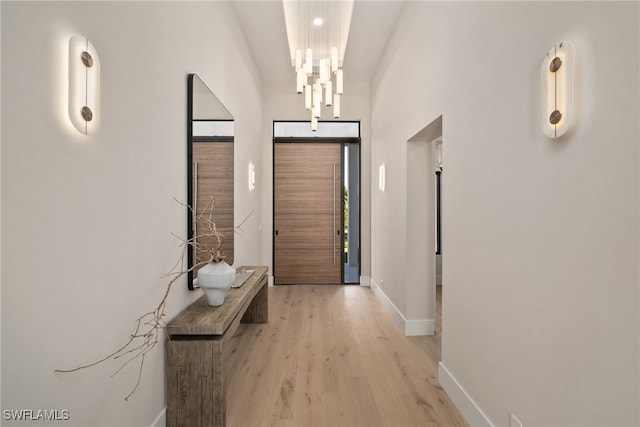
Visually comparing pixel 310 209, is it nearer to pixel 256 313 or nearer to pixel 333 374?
pixel 256 313

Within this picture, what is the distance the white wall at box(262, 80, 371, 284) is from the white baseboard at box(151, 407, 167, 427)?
Result: 3.90 m

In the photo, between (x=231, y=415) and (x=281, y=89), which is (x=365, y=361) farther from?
(x=281, y=89)

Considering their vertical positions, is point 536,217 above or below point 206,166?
below

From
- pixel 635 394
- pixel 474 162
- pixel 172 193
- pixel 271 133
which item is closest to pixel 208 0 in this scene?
pixel 172 193

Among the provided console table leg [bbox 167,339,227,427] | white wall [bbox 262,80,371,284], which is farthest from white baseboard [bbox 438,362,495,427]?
white wall [bbox 262,80,371,284]

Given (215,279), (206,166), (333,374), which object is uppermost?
(206,166)

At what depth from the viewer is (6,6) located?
1.00 metres

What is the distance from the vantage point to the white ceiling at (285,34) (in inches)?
146

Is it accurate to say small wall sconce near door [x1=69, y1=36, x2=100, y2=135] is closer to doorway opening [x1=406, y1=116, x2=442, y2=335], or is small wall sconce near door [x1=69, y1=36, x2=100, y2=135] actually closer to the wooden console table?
the wooden console table

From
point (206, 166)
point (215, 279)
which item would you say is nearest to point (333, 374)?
point (215, 279)

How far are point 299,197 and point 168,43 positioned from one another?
3950 mm

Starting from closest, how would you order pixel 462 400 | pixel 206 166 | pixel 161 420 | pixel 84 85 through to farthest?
1. pixel 84 85
2. pixel 161 420
3. pixel 462 400
4. pixel 206 166

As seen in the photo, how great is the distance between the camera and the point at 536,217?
1.46 meters

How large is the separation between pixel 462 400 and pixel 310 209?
408 cm
